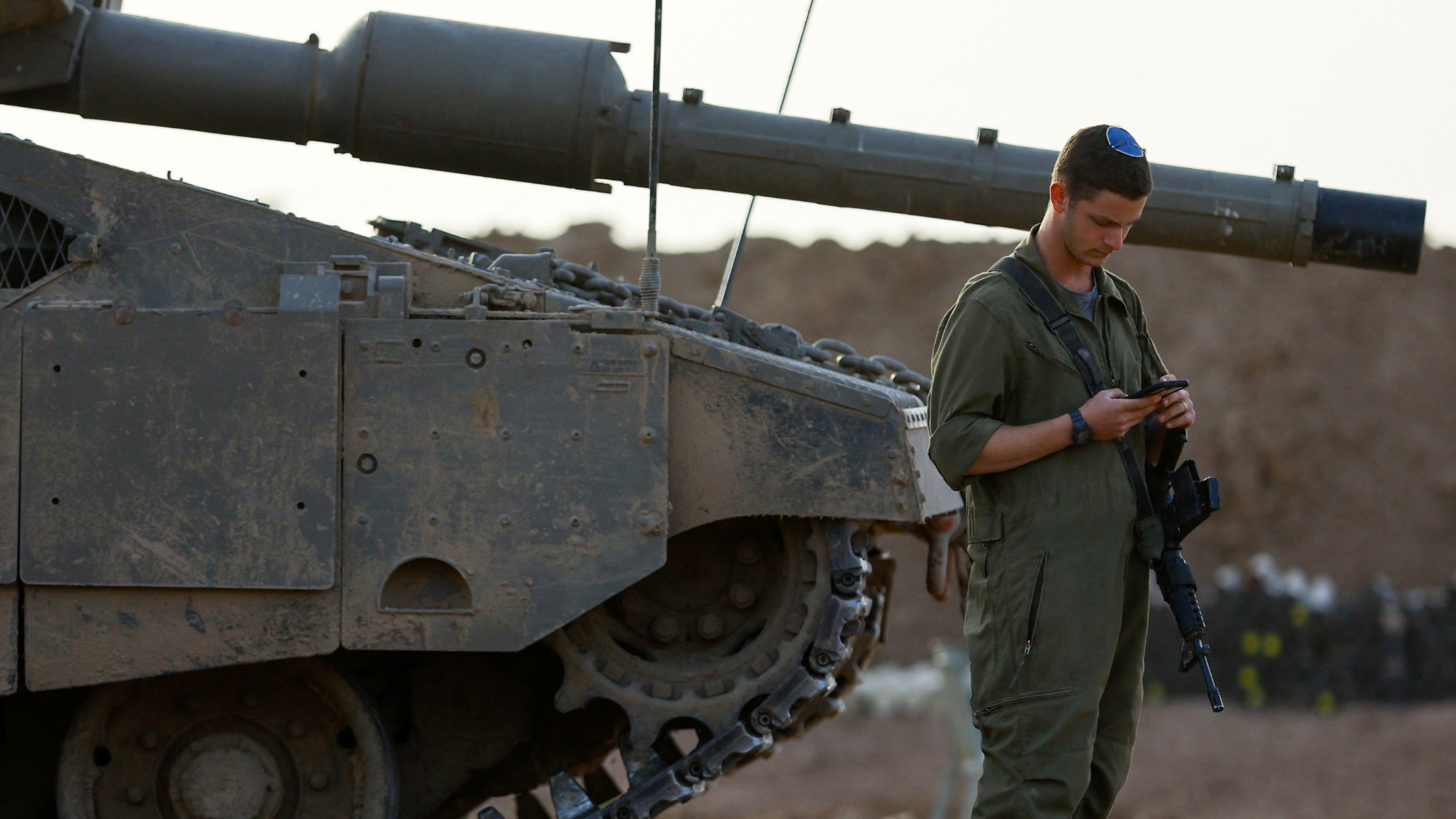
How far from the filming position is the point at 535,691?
17.1 feet

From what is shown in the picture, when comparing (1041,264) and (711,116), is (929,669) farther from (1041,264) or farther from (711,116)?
(1041,264)

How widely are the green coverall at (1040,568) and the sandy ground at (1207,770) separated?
8.80m

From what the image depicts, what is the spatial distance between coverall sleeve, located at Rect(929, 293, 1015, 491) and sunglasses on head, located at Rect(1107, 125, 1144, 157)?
0.47 m

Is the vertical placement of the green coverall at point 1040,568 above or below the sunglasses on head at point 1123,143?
below

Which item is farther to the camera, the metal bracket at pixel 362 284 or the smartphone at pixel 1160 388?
the metal bracket at pixel 362 284

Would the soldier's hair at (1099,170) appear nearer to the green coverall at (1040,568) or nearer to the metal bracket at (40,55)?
the green coverall at (1040,568)

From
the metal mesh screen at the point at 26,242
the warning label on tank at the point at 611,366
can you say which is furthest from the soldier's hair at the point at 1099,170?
the metal mesh screen at the point at 26,242

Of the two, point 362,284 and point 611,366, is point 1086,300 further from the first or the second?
point 362,284

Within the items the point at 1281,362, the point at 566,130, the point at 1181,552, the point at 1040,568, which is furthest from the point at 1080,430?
the point at 1281,362

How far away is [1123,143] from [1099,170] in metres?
0.10

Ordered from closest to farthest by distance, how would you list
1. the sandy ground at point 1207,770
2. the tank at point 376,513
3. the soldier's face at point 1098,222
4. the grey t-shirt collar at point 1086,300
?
the soldier's face at point 1098,222, the grey t-shirt collar at point 1086,300, the tank at point 376,513, the sandy ground at point 1207,770

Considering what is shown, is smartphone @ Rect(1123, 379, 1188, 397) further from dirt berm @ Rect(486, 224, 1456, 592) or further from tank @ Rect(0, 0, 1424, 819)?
dirt berm @ Rect(486, 224, 1456, 592)

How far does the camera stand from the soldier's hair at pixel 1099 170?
361 cm

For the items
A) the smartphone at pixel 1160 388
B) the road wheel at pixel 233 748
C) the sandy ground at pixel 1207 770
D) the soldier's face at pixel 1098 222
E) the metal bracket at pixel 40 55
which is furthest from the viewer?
the sandy ground at pixel 1207 770
